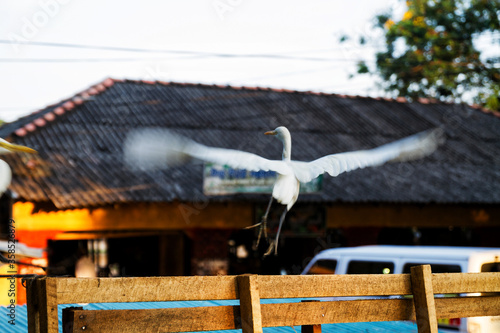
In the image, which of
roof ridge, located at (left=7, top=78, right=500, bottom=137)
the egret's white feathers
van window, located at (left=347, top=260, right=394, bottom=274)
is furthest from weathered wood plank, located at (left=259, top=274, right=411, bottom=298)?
roof ridge, located at (left=7, top=78, right=500, bottom=137)

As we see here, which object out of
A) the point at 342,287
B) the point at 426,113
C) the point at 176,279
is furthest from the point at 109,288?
the point at 426,113

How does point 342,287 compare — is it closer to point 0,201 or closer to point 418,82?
point 0,201

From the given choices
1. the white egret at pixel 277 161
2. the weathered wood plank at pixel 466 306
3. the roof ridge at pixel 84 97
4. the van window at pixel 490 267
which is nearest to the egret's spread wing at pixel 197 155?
the white egret at pixel 277 161

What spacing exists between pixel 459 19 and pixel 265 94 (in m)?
7.70

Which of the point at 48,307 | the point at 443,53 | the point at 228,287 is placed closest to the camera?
the point at 48,307

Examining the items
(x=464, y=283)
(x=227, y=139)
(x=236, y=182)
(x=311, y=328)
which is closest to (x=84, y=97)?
(x=227, y=139)

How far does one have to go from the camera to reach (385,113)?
43.4ft

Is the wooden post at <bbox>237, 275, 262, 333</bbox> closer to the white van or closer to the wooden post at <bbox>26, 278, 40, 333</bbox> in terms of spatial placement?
the wooden post at <bbox>26, 278, 40, 333</bbox>

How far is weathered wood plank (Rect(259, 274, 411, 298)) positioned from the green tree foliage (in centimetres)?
1426

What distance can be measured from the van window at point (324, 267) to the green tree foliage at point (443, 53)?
11059mm

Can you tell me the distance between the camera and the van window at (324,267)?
251 inches

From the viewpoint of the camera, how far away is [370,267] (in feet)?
19.6

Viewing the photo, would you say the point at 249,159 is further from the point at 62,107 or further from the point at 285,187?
the point at 62,107

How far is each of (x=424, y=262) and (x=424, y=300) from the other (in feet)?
8.59
